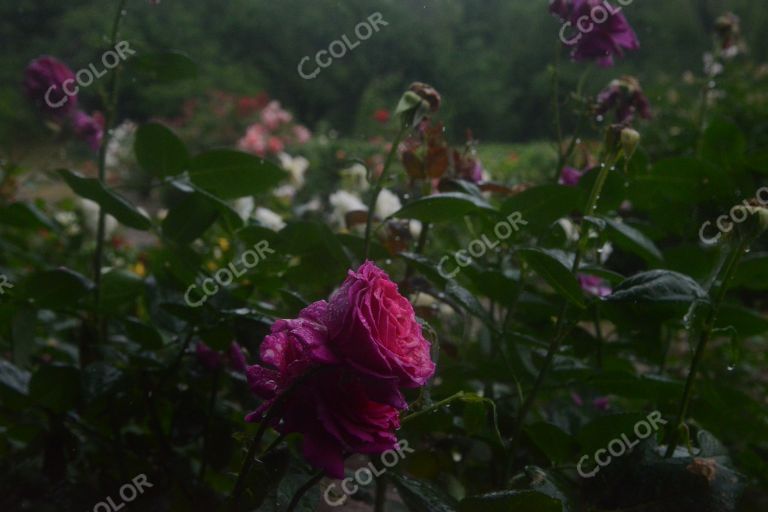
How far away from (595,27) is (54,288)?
595 mm

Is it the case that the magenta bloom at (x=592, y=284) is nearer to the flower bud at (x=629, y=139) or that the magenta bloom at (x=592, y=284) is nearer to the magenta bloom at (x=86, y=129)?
the flower bud at (x=629, y=139)

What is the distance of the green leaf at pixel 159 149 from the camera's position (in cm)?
73

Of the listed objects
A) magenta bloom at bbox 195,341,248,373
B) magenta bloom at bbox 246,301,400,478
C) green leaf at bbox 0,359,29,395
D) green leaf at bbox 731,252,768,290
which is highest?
green leaf at bbox 0,359,29,395

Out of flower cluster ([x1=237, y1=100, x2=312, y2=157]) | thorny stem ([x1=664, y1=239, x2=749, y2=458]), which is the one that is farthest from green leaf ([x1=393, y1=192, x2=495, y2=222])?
flower cluster ([x1=237, y1=100, x2=312, y2=157])

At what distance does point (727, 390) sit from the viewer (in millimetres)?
759

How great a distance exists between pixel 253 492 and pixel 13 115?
14.0 ft

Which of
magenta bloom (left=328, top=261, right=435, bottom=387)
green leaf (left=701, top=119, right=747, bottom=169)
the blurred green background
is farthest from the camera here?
the blurred green background

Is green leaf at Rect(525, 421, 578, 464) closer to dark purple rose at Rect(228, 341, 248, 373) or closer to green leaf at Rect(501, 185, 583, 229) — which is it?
green leaf at Rect(501, 185, 583, 229)

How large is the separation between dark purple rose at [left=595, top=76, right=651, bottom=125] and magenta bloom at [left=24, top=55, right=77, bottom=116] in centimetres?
68

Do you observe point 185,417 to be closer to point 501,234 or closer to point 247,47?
point 501,234

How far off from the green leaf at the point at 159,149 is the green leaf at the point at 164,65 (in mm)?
94

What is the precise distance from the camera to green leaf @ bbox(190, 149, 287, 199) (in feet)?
2.42

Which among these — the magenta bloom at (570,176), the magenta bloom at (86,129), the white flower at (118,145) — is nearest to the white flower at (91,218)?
the white flower at (118,145)


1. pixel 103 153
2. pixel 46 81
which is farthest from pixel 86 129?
pixel 103 153
